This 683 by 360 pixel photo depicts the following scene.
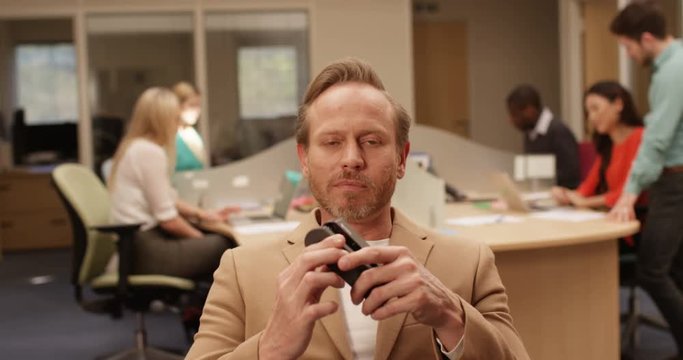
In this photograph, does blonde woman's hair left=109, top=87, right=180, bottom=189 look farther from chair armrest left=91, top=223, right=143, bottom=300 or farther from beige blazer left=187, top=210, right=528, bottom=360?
beige blazer left=187, top=210, right=528, bottom=360

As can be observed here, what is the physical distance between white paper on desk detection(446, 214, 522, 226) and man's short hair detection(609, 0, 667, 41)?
3.06 ft

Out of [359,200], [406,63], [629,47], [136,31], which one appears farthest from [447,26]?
[359,200]

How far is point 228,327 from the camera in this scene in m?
1.59

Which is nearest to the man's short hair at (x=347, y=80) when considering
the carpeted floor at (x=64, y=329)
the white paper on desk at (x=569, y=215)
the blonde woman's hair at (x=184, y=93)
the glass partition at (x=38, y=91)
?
the white paper on desk at (x=569, y=215)

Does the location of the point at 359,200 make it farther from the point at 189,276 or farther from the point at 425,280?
the point at 189,276

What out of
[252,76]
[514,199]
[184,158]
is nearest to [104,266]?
[184,158]

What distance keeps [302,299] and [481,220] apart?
2581 millimetres

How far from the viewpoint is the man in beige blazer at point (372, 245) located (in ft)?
4.96

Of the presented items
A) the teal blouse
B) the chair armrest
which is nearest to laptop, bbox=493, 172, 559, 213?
the chair armrest

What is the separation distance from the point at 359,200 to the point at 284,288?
0.32 m

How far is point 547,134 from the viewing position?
5.00 meters

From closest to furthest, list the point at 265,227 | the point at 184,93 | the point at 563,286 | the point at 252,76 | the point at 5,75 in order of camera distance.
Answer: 1. the point at 563,286
2. the point at 265,227
3. the point at 184,93
4. the point at 252,76
5. the point at 5,75

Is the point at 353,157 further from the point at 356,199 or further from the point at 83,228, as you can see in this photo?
the point at 83,228

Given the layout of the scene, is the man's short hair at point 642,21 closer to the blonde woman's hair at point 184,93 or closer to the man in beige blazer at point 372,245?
the man in beige blazer at point 372,245
